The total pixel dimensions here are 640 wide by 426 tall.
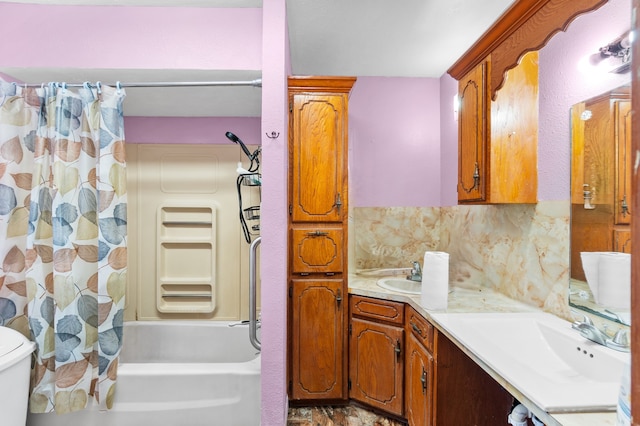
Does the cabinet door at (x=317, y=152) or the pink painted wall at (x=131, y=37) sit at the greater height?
Result: the pink painted wall at (x=131, y=37)

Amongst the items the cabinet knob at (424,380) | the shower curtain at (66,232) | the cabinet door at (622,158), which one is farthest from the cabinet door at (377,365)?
Answer: the shower curtain at (66,232)

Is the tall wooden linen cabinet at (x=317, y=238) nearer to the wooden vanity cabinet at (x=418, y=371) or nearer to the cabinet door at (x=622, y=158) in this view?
the wooden vanity cabinet at (x=418, y=371)

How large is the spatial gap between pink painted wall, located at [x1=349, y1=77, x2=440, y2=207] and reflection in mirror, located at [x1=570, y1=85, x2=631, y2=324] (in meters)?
1.41

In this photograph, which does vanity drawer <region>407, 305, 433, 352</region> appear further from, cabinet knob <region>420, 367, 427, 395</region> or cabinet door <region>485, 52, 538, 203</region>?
cabinet door <region>485, 52, 538, 203</region>

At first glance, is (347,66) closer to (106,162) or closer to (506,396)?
(106,162)

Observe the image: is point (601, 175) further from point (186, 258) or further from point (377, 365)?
point (186, 258)

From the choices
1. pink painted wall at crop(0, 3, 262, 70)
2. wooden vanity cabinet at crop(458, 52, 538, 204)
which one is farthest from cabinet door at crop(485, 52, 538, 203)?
pink painted wall at crop(0, 3, 262, 70)

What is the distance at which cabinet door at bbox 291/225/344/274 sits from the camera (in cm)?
230

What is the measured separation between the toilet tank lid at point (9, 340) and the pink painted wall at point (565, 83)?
110 inches

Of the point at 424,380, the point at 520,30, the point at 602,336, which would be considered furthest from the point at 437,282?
the point at 520,30

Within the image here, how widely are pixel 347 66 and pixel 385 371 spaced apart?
229 cm

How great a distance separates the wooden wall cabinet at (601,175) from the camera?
1195mm

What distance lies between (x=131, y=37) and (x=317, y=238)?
1.68m

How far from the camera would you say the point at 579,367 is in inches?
47.9
